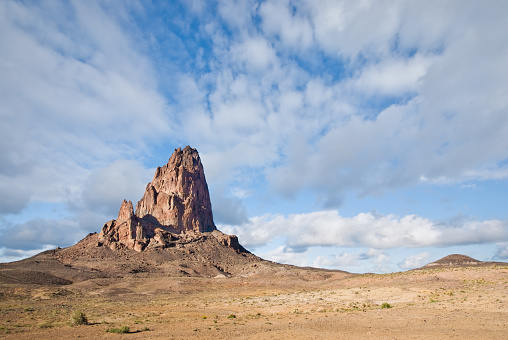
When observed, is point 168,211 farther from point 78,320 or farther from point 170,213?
point 78,320

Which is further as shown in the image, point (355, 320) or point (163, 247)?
point (163, 247)

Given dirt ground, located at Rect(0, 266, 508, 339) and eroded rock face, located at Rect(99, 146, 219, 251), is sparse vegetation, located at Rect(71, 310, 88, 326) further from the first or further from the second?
eroded rock face, located at Rect(99, 146, 219, 251)

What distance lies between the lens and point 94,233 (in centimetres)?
12812

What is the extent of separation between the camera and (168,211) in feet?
453

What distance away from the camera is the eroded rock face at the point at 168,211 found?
119 metres

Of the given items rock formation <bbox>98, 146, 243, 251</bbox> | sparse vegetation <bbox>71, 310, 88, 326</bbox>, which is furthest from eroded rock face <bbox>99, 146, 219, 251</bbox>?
sparse vegetation <bbox>71, 310, 88, 326</bbox>

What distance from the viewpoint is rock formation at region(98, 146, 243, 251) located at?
391 feet

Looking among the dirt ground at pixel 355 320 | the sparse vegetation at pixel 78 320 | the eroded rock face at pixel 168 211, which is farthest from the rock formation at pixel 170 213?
the sparse vegetation at pixel 78 320

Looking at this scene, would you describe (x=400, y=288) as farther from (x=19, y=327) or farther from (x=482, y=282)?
(x=19, y=327)

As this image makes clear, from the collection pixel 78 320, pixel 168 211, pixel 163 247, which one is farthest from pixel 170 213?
pixel 78 320

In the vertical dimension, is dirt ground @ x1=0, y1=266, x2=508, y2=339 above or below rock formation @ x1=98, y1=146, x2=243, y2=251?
below

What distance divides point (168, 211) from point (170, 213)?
1.36m

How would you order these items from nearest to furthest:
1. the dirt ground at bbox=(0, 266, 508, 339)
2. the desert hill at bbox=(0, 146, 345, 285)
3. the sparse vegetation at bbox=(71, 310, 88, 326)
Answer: the dirt ground at bbox=(0, 266, 508, 339), the sparse vegetation at bbox=(71, 310, 88, 326), the desert hill at bbox=(0, 146, 345, 285)

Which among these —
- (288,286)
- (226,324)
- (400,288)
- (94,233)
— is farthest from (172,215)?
(226,324)
